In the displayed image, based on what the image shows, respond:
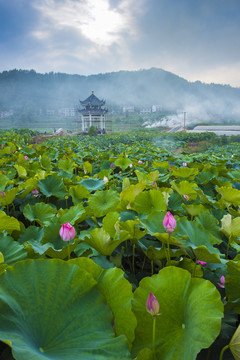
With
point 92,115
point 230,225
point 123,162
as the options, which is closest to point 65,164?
point 123,162

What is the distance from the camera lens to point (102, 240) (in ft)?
1.86

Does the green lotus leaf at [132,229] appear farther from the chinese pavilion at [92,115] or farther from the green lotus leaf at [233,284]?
the chinese pavilion at [92,115]

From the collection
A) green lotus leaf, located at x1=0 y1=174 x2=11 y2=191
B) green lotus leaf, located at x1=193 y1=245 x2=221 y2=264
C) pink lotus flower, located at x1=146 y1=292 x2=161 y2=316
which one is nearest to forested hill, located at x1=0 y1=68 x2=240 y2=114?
green lotus leaf, located at x1=0 y1=174 x2=11 y2=191

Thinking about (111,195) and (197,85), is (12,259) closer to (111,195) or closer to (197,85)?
(111,195)

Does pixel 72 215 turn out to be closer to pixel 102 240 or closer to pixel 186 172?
pixel 102 240

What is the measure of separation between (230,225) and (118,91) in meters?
114

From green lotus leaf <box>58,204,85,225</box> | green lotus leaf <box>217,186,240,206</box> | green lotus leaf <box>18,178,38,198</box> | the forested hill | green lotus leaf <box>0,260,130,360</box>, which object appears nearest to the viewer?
green lotus leaf <box>0,260,130,360</box>

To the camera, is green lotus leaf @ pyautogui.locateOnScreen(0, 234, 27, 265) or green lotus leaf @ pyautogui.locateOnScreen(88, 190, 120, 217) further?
green lotus leaf @ pyautogui.locateOnScreen(88, 190, 120, 217)

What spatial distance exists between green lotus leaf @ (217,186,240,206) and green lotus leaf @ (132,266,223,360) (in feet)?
2.31

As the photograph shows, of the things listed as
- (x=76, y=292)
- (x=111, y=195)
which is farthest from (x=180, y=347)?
(x=111, y=195)

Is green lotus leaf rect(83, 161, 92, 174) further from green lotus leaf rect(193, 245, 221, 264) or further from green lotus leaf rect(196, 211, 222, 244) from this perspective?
green lotus leaf rect(193, 245, 221, 264)

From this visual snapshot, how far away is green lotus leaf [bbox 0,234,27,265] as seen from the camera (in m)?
0.59

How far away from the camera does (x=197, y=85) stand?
367 feet

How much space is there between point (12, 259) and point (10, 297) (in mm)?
235
